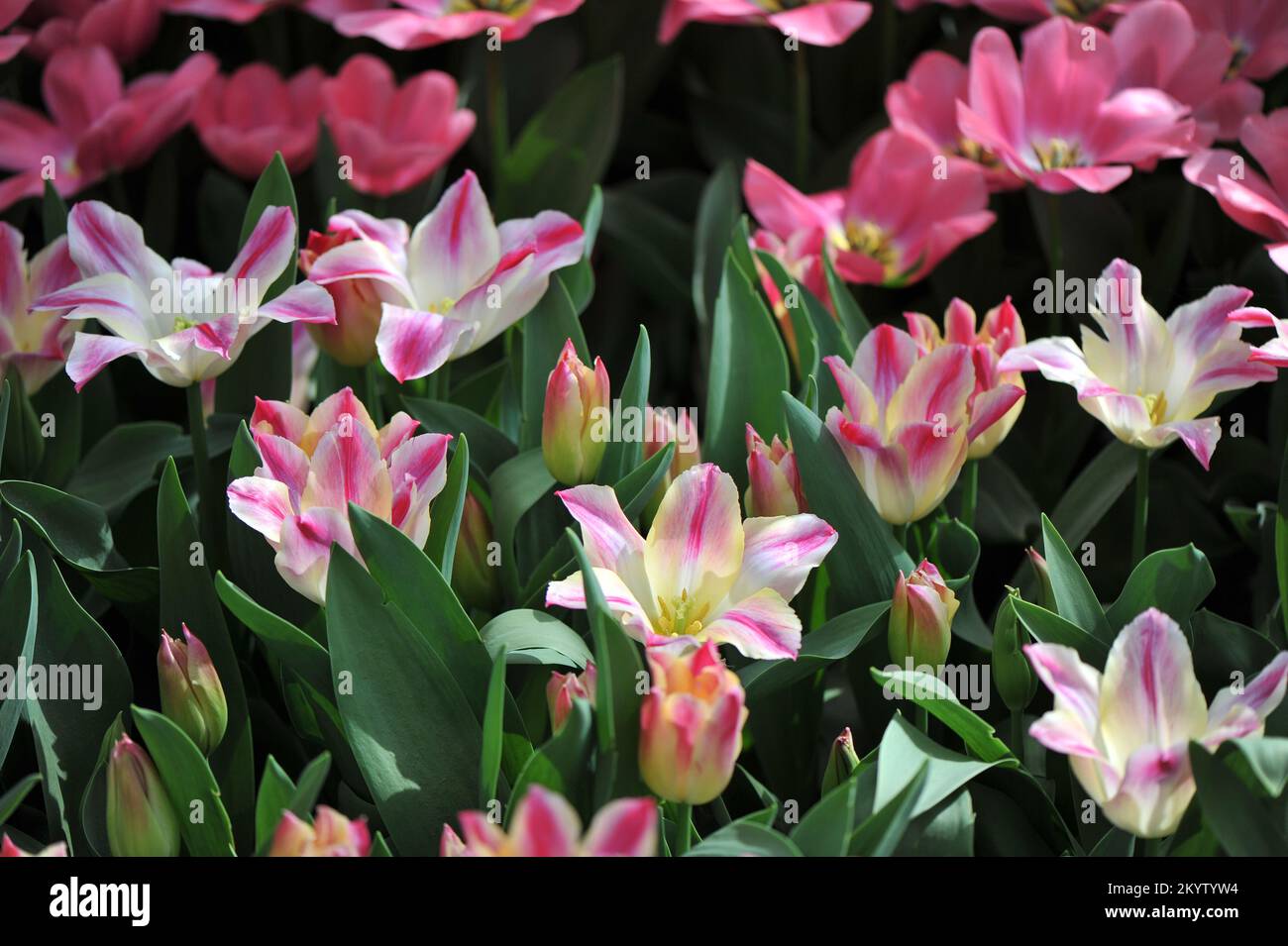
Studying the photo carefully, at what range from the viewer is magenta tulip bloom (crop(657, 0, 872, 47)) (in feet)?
3.74

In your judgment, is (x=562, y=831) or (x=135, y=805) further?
(x=135, y=805)

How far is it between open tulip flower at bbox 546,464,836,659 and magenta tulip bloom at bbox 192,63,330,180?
643 millimetres

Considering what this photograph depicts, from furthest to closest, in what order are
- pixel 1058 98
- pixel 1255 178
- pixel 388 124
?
pixel 388 124 < pixel 1058 98 < pixel 1255 178

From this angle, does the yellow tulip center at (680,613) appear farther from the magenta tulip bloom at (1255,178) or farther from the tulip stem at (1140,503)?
the magenta tulip bloom at (1255,178)

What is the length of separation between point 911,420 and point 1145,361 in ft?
0.51

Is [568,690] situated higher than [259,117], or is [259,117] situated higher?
[259,117]

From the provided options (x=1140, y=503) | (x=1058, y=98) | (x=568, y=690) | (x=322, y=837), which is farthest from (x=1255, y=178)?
(x=322, y=837)

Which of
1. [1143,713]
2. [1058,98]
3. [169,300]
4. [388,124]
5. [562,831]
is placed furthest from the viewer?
[388,124]

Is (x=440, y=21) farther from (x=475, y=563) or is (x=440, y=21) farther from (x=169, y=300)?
(x=475, y=563)

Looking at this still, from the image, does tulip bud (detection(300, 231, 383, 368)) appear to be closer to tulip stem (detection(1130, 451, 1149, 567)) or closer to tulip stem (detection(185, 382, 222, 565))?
tulip stem (detection(185, 382, 222, 565))

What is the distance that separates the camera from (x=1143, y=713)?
656 mm

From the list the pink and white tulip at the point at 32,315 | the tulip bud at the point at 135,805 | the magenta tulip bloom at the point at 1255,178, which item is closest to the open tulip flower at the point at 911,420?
the magenta tulip bloom at the point at 1255,178
